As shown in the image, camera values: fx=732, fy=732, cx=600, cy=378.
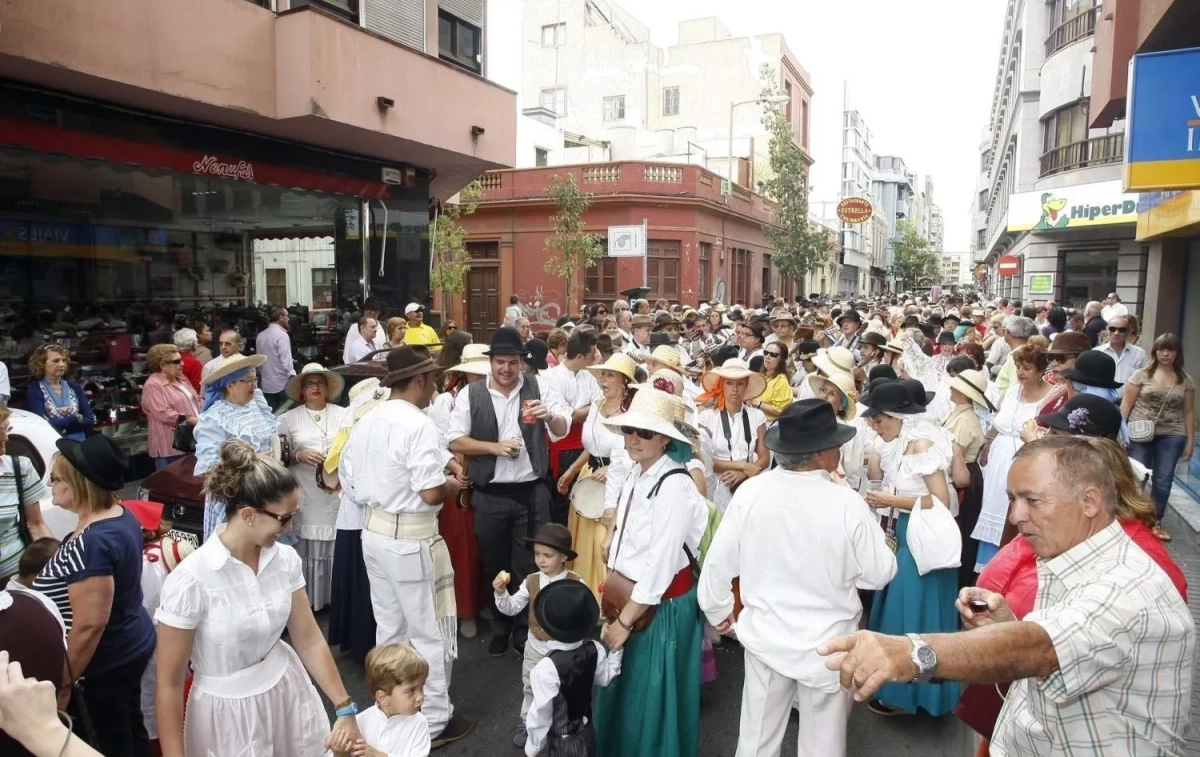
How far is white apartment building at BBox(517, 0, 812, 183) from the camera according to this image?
1487 inches

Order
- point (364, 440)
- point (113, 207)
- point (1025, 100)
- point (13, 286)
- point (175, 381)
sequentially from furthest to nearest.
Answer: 1. point (1025, 100)
2. point (113, 207)
3. point (13, 286)
4. point (175, 381)
5. point (364, 440)

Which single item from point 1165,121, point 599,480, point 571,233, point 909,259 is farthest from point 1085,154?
point 909,259

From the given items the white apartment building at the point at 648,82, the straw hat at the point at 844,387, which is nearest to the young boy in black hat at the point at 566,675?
the straw hat at the point at 844,387

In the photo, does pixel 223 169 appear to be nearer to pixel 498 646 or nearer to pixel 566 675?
pixel 498 646

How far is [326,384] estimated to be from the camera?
5297 millimetres

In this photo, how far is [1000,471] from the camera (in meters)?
4.78

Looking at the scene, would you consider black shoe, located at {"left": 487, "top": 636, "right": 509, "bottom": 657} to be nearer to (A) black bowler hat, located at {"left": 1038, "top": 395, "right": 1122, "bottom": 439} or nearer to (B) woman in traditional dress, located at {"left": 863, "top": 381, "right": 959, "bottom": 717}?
(B) woman in traditional dress, located at {"left": 863, "top": 381, "right": 959, "bottom": 717}

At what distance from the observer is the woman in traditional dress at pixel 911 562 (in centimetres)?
405

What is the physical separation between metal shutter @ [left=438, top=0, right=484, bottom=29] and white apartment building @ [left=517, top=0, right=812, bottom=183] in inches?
920

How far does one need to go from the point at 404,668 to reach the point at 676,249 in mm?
22895

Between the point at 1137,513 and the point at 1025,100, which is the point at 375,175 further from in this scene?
the point at 1025,100

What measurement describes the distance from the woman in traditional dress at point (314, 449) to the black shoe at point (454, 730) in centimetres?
153

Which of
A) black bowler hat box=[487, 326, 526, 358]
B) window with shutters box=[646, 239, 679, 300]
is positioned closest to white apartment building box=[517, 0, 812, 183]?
window with shutters box=[646, 239, 679, 300]

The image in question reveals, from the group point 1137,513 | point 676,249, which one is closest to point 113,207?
point 1137,513
